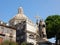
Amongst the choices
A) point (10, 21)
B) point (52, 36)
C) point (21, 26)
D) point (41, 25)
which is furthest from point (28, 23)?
point (41, 25)

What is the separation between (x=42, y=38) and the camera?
33.8 meters

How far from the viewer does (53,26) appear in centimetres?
5834

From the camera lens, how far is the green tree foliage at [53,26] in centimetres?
5634

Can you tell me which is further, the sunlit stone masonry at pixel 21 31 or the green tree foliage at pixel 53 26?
Answer: the green tree foliage at pixel 53 26

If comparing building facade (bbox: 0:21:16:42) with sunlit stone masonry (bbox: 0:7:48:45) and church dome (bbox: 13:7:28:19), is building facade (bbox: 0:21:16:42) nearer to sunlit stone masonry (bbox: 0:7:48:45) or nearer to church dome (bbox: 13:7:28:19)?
sunlit stone masonry (bbox: 0:7:48:45)

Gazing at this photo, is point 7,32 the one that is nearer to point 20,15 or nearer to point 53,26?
point 53,26

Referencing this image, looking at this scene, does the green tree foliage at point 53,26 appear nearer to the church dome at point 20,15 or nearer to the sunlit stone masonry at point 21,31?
the sunlit stone masonry at point 21,31

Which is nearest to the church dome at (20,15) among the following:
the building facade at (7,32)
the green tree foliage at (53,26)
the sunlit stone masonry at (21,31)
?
the sunlit stone masonry at (21,31)

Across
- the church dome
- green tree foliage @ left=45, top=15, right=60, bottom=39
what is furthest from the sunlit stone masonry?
green tree foliage @ left=45, top=15, right=60, bottom=39

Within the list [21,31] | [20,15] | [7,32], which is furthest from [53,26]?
[20,15]

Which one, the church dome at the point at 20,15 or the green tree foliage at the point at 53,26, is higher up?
the church dome at the point at 20,15

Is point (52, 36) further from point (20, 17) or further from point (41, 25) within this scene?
point (41, 25)

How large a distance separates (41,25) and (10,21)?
34112 millimetres

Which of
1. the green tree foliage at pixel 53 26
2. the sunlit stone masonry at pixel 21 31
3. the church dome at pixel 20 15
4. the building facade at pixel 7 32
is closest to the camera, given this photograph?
the building facade at pixel 7 32
